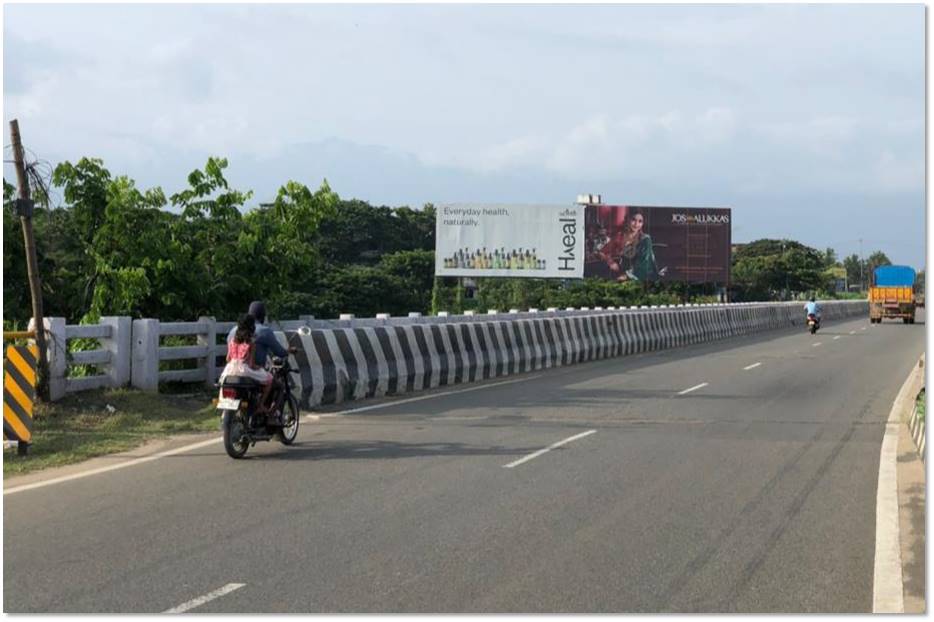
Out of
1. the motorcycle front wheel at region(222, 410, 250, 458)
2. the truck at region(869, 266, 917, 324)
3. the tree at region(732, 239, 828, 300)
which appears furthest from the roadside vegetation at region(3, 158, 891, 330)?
the tree at region(732, 239, 828, 300)

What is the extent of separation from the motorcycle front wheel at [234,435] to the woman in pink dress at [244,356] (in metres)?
0.32

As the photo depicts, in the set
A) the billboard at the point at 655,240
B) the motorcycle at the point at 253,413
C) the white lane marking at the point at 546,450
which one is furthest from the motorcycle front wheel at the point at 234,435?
the billboard at the point at 655,240

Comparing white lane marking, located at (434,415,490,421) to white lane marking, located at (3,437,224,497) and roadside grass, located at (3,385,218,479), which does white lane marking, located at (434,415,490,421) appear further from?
white lane marking, located at (3,437,224,497)

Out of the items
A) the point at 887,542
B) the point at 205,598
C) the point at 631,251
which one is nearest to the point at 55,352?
the point at 205,598

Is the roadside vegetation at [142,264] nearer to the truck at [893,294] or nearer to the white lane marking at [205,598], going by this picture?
the white lane marking at [205,598]

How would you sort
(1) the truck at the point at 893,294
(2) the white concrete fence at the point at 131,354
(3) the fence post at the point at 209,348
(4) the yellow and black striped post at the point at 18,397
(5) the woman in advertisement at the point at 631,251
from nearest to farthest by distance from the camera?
(4) the yellow and black striped post at the point at 18,397 → (2) the white concrete fence at the point at 131,354 → (3) the fence post at the point at 209,348 → (1) the truck at the point at 893,294 → (5) the woman in advertisement at the point at 631,251

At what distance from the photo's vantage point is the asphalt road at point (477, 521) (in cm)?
641

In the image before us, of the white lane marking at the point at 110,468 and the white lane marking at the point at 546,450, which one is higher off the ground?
the white lane marking at the point at 546,450

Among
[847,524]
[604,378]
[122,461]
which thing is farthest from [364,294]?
[847,524]

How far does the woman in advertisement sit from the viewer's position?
5762 cm

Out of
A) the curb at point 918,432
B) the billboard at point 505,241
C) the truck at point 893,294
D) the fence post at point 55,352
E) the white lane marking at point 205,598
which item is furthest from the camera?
the billboard at point 505,241

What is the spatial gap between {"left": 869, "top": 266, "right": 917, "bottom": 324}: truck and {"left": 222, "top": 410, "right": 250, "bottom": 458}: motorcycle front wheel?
166ft

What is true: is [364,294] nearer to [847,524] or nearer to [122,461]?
[122,461]

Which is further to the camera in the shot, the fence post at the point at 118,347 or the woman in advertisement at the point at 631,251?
the woman in advertisement at the point at 631,251
